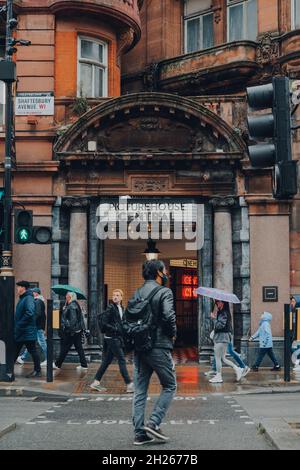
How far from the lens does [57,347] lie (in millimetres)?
20797

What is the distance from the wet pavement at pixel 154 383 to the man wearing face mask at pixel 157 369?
585 cm

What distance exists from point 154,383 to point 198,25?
1238 cm

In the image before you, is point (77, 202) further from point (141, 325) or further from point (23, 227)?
point (141, 325)

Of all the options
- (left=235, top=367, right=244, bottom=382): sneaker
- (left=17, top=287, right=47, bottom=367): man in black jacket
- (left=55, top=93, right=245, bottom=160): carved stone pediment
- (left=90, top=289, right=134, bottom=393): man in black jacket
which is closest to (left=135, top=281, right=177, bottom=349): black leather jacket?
(left=90, top=289, right=134, bottom=393): man in black jacket

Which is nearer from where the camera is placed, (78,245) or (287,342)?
(287,342)

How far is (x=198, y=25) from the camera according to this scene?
25031mm

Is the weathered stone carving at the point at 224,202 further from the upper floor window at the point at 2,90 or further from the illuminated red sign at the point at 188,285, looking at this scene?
the illuminated red sign at the point at 188,285

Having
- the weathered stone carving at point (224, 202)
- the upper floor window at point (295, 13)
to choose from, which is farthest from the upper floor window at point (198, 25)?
the weathered stone carving at point (224, 202)

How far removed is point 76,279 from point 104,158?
3.01 metres

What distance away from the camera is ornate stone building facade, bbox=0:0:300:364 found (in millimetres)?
20766

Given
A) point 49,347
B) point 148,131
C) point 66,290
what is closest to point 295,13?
point 148,131

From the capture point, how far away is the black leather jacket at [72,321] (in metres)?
17.8
